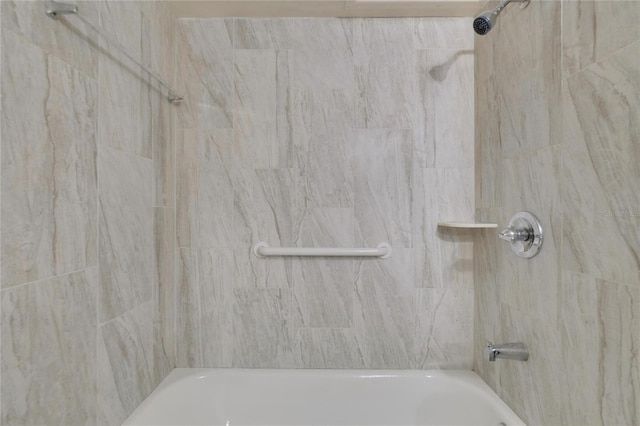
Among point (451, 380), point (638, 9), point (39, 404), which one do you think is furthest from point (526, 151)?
point (39, 404)

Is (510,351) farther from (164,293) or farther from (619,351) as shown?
(164,293)

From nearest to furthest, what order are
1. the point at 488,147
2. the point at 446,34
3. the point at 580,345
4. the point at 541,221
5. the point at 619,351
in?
the point at 619,351
the point at 580,345
the point at 541,221
the point at 488,147
the point at 446,34

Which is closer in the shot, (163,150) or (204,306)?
(163,150)

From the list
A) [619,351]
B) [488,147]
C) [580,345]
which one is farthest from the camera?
[488,147]

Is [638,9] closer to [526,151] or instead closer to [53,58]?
[526,151]

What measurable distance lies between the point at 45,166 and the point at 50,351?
44 cm

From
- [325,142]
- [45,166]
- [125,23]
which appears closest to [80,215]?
[45,166]

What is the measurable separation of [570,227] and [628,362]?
0.33 metres

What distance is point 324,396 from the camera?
141cm

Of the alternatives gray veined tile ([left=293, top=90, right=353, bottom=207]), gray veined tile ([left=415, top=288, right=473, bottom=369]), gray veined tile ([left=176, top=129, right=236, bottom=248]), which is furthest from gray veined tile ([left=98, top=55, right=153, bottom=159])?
gray veined tile ([left=415, top=288, right=473, bottom=369])

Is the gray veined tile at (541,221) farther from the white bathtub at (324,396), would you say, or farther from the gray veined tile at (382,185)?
the white bathtub at (324,396)

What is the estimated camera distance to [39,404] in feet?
2.49

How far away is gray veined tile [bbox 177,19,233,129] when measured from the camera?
1491 millimetres

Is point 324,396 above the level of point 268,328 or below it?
below
